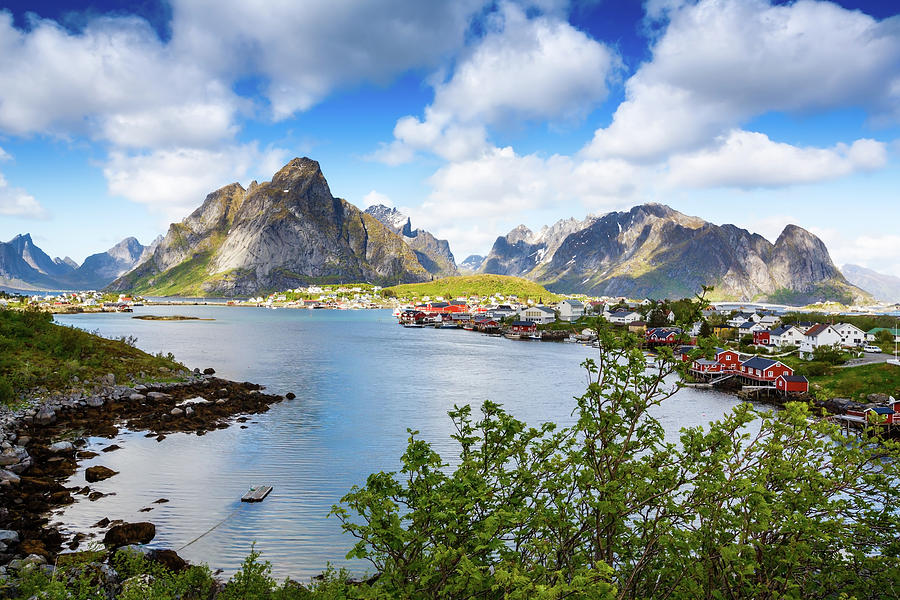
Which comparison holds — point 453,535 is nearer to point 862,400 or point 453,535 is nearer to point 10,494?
point 10,494

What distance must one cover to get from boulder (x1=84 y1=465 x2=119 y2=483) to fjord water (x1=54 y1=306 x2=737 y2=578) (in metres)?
0.44

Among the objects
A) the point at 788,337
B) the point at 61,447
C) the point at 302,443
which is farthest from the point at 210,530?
the point at 788,337

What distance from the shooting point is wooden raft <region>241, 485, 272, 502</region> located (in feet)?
77.5

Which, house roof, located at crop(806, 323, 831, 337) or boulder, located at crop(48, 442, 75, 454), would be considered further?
house roof, located at crop(806, 323, 831, 337)

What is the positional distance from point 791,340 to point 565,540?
104 metres

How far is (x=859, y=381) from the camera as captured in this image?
2248 inches

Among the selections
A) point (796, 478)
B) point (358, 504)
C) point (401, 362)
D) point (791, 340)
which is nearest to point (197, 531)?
point (358, 504)

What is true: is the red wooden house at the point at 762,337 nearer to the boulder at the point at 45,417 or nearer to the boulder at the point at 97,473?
the boulder at the point at 97,473

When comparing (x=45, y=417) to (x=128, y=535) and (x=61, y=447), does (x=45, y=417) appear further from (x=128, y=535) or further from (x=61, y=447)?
(x=128, y=535)

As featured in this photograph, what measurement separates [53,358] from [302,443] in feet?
81.6

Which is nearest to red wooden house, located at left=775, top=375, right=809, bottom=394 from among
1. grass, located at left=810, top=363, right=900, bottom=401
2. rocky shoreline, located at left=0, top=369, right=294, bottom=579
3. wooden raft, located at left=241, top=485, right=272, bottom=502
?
grass, located at left=810, top=363, right=900, bottom=401

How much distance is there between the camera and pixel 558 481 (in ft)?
25.7

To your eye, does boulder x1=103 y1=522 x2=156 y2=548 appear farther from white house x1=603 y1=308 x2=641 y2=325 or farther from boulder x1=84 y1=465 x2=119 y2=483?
white house x1=603 y1=308 x2=641 y2=325

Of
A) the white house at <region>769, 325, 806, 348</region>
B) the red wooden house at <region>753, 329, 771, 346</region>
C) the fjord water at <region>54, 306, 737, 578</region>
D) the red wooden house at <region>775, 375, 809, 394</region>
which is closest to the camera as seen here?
the fjord water at <region>54, 306, 737, 578</region>
